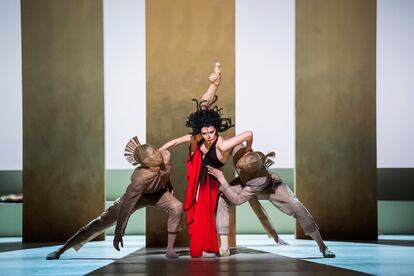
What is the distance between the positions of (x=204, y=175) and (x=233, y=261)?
100 centimetres

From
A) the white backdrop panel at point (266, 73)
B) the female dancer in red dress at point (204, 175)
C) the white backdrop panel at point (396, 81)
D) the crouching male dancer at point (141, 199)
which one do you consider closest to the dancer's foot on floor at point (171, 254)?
the crouching male dancer at point (141, 199)

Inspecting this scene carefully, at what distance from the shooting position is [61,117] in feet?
27.5

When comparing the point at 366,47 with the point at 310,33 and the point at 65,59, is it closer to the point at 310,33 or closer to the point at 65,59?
the point at 310,33

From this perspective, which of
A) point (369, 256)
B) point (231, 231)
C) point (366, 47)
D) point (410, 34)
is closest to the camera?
point (369, 256)

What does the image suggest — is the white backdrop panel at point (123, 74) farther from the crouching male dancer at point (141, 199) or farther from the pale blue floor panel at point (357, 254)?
the crouching male dancer at point (141, 199)

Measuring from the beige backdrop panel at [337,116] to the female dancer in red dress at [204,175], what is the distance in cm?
182

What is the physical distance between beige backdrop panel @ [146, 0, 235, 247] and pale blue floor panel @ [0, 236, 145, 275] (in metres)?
0.65

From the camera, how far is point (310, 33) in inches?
329

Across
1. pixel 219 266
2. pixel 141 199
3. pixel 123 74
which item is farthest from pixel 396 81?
pixel 219 266

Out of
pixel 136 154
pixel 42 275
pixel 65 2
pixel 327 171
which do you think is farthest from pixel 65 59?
pixel 42 275

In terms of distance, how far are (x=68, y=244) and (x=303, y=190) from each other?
286 centimetres

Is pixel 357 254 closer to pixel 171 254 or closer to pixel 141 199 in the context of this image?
pixel 171 254

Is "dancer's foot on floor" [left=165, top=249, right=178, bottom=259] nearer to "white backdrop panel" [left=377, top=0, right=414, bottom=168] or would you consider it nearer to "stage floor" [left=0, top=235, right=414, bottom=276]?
"stage floor" [left=0, top=235, right=414, bottom=276]

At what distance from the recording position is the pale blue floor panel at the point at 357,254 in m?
5.24
